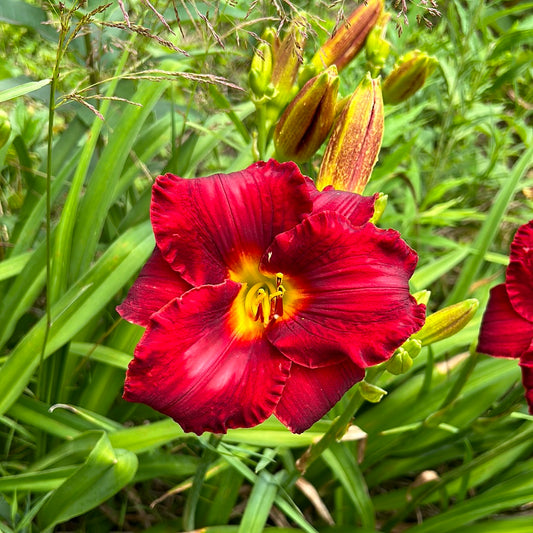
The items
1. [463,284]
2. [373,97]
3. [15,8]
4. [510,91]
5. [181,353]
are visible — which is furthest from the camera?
[510,91]

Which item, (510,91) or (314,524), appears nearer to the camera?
(314,524)

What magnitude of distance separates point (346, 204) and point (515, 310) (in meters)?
0.29

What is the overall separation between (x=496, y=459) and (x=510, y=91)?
1.49 m

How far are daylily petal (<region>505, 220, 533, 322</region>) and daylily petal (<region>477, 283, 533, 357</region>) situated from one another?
16 millimetres

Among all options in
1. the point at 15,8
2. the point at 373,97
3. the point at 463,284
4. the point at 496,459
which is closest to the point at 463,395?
the point at 496,459

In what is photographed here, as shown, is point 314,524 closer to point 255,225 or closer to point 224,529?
point 224,529

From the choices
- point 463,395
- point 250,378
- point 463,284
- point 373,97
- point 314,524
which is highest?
point 373,97

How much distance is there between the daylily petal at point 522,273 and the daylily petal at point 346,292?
20 centimetres

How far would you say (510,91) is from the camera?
86.4 inches

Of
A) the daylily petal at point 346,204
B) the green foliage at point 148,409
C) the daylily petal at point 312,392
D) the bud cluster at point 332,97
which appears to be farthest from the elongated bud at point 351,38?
the daylily petal at point 312,392

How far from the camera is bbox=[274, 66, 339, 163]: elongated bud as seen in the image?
815mm

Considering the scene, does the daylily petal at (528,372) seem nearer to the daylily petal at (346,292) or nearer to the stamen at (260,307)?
the daylily petal at (346,292)

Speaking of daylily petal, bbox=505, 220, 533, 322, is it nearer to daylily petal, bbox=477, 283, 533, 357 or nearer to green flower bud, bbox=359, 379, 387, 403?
daylily petal, bbox=477, 283, 533, 357

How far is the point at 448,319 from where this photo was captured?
0.80 meters
